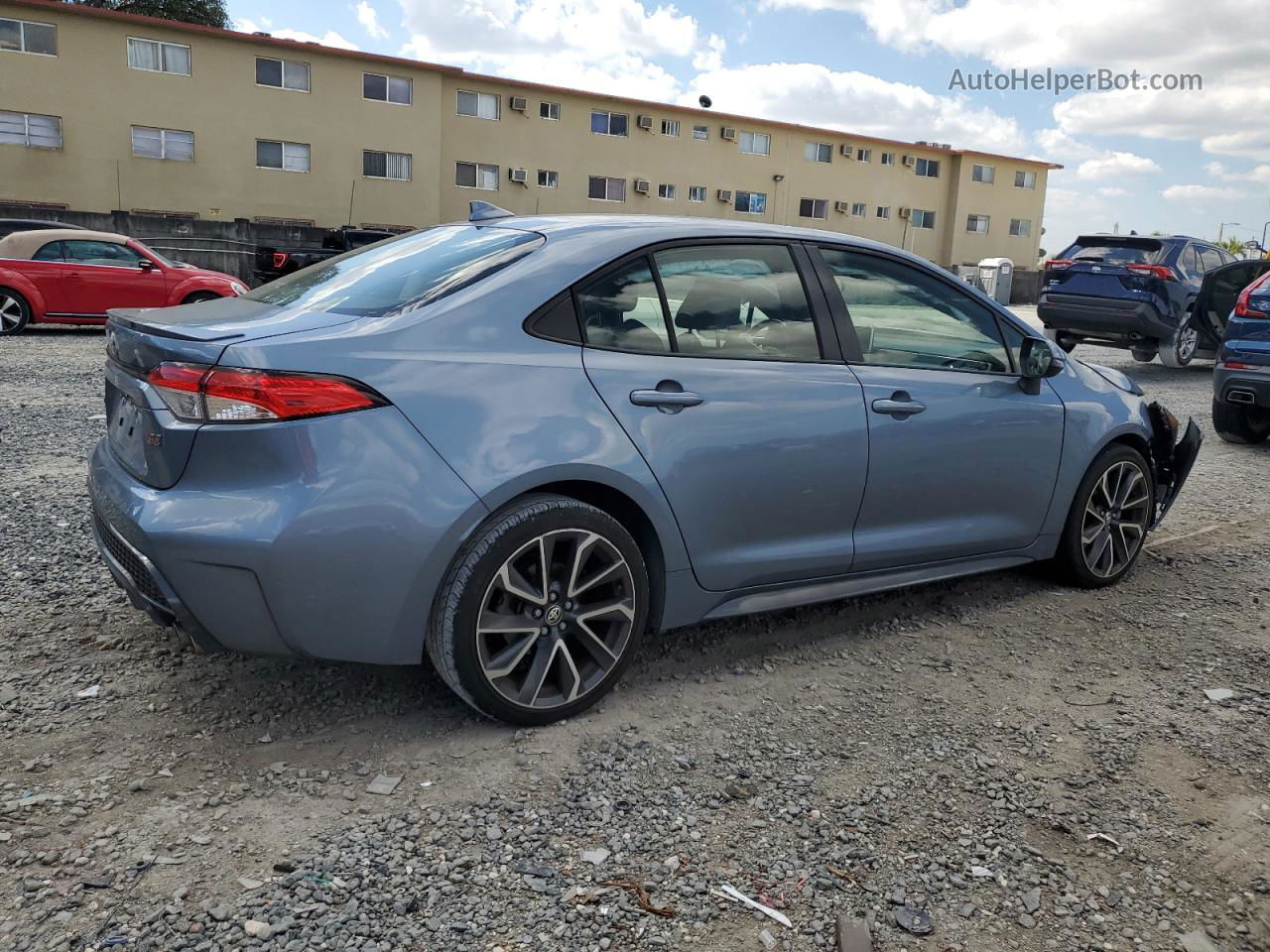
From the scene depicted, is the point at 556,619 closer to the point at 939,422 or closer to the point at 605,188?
the point at 939,422

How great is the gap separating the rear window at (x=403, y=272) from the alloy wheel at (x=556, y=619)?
0.86 m

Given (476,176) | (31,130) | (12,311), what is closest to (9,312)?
(12,311)

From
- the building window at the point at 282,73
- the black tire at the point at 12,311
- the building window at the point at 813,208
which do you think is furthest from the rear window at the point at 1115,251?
the building window at the point at 813,208

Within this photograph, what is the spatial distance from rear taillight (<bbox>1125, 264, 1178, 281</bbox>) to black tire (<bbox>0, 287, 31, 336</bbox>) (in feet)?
46.2

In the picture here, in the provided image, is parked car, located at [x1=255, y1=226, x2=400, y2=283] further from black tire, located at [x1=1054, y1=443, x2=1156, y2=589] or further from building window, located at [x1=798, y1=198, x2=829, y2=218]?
building window, located at [x1=798, y1=198, x2=829, y2=218]

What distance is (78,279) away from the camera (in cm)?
1402

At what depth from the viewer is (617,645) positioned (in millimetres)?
3379

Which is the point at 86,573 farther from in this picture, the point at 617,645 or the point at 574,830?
the point at 574,830

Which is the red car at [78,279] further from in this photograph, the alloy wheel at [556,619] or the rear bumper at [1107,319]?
the alloy wheel at [556,619]

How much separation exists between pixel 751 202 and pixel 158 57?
2266 centimetres

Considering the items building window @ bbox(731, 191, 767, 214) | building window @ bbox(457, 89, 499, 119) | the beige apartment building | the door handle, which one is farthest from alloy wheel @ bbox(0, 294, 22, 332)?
building window @ bbox(731, 191, 767, 214)

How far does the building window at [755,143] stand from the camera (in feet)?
142

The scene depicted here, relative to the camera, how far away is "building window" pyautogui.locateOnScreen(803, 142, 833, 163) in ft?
149

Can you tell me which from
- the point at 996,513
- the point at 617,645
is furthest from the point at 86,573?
the point at 996,513
